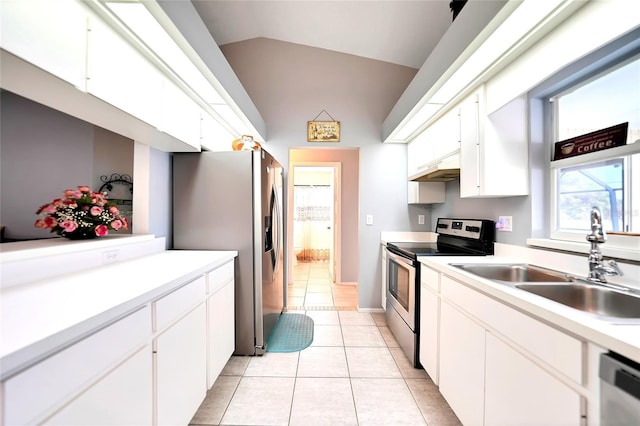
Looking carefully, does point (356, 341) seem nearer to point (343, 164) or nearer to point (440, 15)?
point (343, 164)

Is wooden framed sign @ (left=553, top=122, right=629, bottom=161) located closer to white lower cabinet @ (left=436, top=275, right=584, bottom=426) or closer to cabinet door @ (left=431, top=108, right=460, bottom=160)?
cabinet door @ (left=431, top=108, right=460, bottom=160)

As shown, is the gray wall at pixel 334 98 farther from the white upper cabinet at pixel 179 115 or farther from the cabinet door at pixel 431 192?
the white upper cabinet at pixel 179 115

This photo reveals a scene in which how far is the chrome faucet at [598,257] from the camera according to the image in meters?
1.15

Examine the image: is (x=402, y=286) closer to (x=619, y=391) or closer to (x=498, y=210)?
(x=498, y=210)

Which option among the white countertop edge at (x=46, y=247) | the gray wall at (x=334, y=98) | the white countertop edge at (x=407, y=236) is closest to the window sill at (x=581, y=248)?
the white countertop edge at (x=407, y=236)

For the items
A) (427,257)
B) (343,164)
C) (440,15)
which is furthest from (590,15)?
(343,164)

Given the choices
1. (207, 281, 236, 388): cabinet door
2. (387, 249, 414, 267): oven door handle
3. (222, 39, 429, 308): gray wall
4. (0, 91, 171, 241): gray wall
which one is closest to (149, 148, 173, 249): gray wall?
(0, 91, 171, 241): gray wall

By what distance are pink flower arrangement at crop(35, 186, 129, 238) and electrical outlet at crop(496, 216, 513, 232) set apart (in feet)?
8.50

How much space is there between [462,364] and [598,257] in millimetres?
795

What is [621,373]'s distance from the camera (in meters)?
0.63

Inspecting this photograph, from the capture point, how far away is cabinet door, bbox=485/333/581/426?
785 mm

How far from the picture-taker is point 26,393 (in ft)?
1.87

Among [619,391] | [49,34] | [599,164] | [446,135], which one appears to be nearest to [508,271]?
[599,164]

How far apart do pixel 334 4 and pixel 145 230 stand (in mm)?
2641
